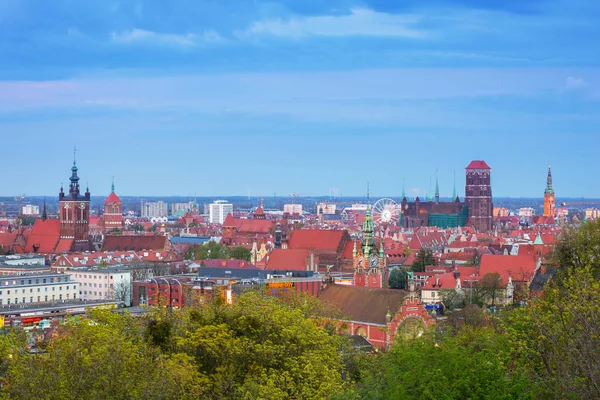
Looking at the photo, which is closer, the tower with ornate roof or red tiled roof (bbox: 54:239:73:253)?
red tiled roof (bbox: 54:239:73:253)

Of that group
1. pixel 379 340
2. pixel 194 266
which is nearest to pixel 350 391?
pixel 379 340

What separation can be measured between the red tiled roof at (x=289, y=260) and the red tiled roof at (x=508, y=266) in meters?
18.7

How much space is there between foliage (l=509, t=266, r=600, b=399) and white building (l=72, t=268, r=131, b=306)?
68.5 metres

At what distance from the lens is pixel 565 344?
29000 mm

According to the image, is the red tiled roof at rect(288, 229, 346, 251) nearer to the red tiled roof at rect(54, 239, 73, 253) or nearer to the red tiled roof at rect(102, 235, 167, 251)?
the red tiled roof at rect(102, 235, 167, 251)

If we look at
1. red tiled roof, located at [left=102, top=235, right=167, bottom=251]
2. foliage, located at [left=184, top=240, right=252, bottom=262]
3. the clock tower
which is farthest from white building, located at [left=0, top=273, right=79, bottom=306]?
red tiled roof, located at [left=102, top=235, right=167, bottom=251]

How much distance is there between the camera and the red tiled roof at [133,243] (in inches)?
5561

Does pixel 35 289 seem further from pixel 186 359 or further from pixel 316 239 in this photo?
pixel 186 359

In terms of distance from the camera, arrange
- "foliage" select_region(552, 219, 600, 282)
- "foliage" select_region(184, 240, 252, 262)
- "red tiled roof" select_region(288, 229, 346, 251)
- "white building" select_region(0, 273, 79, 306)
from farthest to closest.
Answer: "foliage" select_region(184, 240, 252, 262) → "red tiled roof" select_region(288, 229, 346, 251) → "white building" select_region(0, 273, 79, 306) → "foliage" select_region(552, 219, 600, 282)

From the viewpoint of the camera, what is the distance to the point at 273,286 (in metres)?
82.8

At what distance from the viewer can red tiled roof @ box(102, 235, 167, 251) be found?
14125 cm

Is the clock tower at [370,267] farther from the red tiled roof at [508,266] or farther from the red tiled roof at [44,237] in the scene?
the red tiled roof at [44,237]

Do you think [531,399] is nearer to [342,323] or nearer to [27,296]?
[342,323]

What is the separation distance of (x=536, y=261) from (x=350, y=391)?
69286 millimetres
